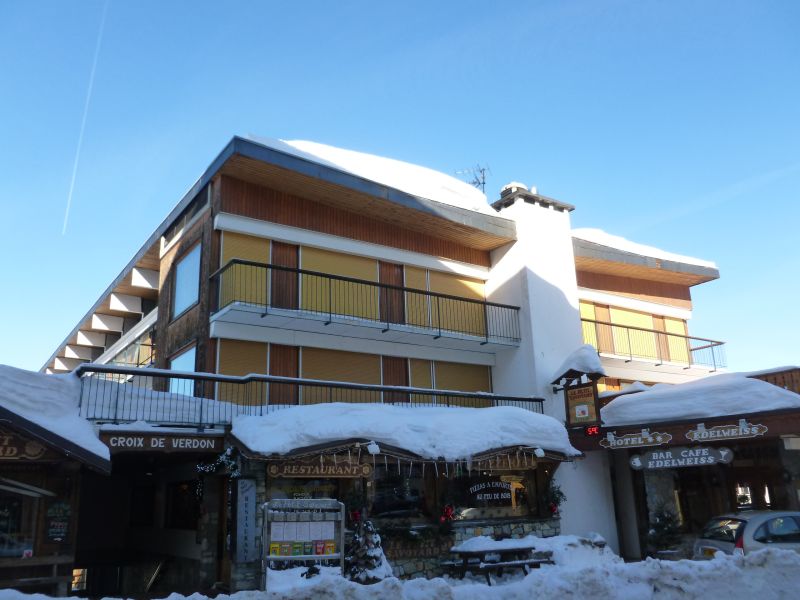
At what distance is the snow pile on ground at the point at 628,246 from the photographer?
83.6ft

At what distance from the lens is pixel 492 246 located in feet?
72.7

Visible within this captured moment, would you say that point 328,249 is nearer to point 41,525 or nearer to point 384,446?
point 384,446

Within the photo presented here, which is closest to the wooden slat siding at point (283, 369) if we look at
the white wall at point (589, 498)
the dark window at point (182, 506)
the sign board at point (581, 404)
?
the dark window at point (182, 506)

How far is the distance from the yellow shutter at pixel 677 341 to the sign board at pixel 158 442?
18.2 metres

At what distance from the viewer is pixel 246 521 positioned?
13.1m

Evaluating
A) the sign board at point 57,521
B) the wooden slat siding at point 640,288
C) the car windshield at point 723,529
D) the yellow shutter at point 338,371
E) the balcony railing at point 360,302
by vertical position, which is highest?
the wooden slat siding at point 640,288

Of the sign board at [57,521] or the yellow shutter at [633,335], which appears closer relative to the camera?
the sign board at [57,521]

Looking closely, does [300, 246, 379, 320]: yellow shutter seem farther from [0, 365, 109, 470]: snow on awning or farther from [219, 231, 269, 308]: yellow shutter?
[0, 365, 109, 470]: snow on awning

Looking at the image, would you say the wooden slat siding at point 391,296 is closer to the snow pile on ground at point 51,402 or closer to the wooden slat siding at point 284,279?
the wooden slat siding at point 284,279

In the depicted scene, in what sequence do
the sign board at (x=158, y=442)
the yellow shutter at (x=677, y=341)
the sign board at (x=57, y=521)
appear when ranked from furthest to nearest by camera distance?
the yellow shutter at (x=677, y=341) < the sign board at (x=158, y=442) < the sign board at (x=57, y=521)

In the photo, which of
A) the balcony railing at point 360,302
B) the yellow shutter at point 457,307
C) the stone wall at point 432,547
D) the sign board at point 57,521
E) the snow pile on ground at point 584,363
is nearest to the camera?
the sign board at point 57,521

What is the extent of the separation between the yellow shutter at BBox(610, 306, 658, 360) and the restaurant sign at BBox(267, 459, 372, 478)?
43.3 feet

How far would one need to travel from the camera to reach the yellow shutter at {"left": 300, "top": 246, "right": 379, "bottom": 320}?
59.5 feet

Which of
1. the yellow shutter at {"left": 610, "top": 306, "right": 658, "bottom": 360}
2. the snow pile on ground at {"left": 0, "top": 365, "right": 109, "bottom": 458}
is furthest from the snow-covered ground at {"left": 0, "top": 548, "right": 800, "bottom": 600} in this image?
the yellow shutter at {"left": 610, "top": 306, "right": 658, "bottom": 360}
